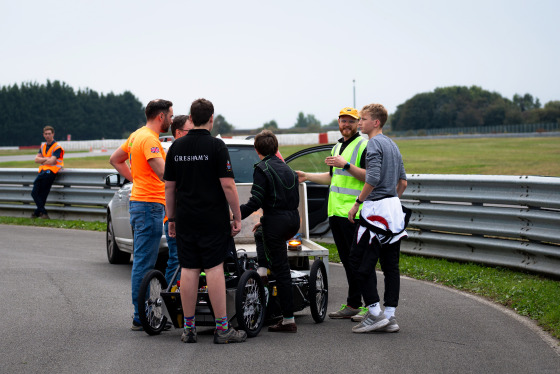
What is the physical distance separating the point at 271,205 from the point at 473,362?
2000 millimetres

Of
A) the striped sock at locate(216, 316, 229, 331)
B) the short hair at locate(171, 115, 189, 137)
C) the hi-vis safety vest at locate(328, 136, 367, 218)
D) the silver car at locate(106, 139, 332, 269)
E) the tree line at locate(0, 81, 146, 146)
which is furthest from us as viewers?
the tree line at locate(0, 81, 146, 146)

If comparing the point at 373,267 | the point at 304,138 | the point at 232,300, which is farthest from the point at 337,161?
the point at 304,138

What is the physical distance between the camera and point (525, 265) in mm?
9844

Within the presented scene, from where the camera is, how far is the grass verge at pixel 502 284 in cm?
755

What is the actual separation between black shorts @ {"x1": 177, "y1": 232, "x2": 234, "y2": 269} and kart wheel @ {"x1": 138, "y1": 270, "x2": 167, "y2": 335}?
39 centimetres

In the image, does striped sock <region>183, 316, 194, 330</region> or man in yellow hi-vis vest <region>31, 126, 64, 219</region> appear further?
man in yellow hi-vis vest <region>31, 126, 64, 219</region>

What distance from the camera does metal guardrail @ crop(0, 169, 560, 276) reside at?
31.4ft

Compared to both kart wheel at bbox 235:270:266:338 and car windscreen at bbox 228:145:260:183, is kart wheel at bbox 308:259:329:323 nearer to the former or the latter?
kart wheel at bbox 235:270:266:338

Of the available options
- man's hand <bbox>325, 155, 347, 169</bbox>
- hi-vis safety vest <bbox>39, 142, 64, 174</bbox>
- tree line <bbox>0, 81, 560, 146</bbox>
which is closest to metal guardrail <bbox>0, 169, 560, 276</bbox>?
man's hand <bbox>325, 155, 347, 169</bbox>

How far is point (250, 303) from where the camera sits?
648cm

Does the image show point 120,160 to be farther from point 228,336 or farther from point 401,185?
point 401,185

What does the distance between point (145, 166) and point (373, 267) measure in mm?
2098

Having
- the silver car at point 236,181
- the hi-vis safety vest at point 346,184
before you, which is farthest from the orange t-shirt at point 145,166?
the silver car at point 236,181

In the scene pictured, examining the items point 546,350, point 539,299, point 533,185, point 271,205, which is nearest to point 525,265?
point 533,185
